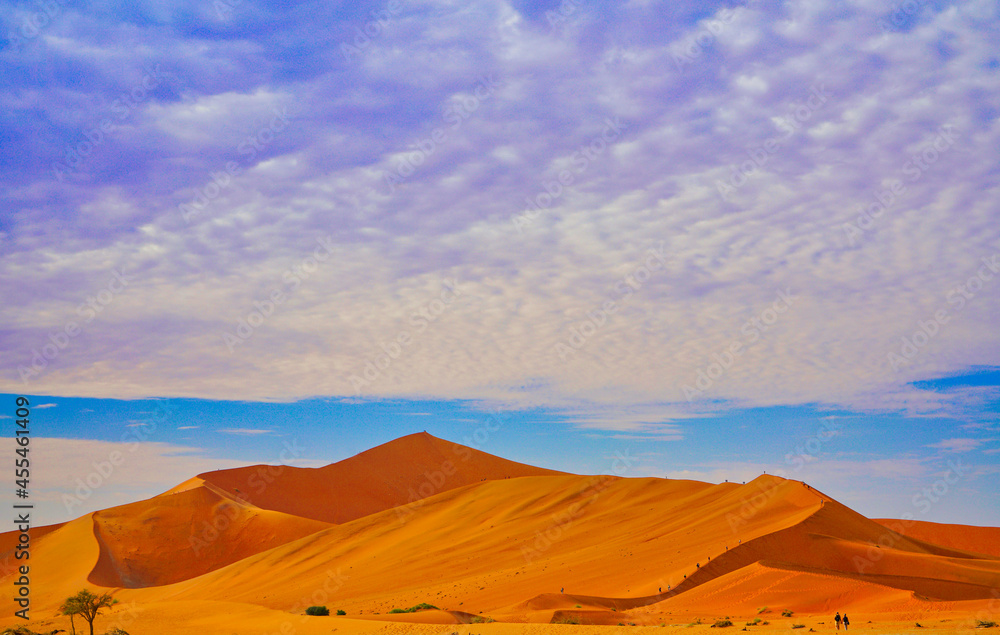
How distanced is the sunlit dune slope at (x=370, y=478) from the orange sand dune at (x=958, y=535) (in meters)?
39.9

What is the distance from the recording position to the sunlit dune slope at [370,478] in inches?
3201

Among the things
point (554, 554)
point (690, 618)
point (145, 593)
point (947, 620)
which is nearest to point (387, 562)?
point (554, 554)

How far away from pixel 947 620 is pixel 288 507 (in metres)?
69.4

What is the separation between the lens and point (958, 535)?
72625mm

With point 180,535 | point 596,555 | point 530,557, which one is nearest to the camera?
point 596,555

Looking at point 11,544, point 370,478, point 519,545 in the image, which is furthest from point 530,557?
point 11,544

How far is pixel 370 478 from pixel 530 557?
4594 cm

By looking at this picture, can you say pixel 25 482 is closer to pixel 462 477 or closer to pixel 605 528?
pixel 605 528

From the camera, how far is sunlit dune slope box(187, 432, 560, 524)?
81312mm

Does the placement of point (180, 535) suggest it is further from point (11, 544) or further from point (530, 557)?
point (530, 557)

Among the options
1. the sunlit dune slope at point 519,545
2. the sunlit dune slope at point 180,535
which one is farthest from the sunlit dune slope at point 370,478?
the sunlit dune slope at point 519,545

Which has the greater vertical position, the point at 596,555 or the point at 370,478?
the point at 370,478

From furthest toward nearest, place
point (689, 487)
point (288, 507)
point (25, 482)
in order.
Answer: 1. point (288, 507)
2. point (689, 487)
3. point (25, 482)

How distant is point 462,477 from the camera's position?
293 feet
